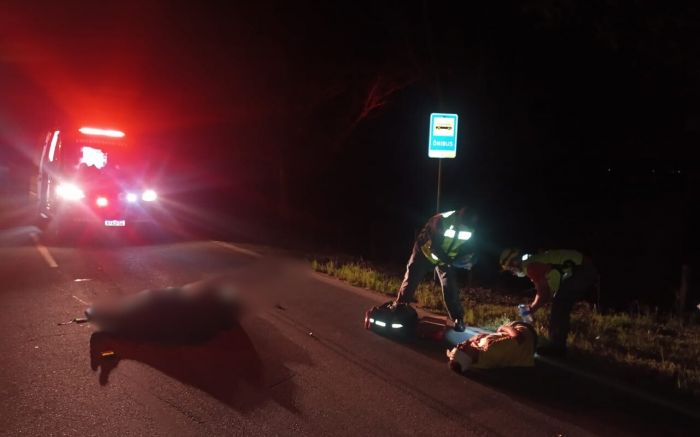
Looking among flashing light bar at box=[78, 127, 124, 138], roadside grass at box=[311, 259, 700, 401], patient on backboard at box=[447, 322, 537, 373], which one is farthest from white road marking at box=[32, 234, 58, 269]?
patient on backboard at box=[447, 322, 537, 373]

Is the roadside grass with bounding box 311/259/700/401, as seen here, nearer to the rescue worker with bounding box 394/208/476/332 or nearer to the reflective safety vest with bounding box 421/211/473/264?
the rescue worker with bounding box 394/208/476/332

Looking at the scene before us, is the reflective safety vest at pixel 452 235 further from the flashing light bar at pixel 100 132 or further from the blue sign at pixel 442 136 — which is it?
the flashing light bar at pixel 100 132

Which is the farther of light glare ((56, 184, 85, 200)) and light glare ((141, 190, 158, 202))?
Result: light glare ((141, 190, 158, 202))

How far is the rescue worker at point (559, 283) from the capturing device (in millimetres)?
6199

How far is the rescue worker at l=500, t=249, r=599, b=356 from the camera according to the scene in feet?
20.3

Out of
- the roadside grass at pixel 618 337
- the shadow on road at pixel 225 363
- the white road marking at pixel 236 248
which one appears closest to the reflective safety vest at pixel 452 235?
the roadside grass at pixel 618 337

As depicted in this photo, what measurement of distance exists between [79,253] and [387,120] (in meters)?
13.2

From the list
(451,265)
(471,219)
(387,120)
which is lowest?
(451,265)

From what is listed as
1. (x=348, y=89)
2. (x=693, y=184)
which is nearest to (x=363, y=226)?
(x=348, y=89)

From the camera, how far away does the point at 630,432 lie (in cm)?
460

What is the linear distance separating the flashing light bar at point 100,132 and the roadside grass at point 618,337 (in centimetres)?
814

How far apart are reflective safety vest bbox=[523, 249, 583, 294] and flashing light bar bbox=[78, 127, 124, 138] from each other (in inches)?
465

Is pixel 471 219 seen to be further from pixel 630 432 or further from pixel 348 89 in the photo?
pixel 348 89

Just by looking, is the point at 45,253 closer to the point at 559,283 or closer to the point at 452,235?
the point at 452,235
